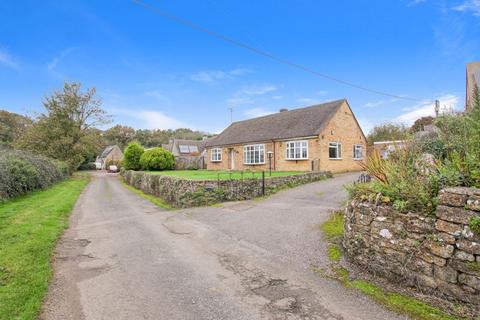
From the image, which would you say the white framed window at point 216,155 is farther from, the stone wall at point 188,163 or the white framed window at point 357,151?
the white framed window at point 357,151

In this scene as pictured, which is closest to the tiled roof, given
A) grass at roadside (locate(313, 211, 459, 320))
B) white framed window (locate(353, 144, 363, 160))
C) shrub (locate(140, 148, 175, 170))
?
white framed window (locate(353, 144, 363, 160))

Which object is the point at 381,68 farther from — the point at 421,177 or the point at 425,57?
the point at 421,177

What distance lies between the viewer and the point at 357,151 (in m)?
23.6

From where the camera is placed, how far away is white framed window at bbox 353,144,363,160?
2328cm

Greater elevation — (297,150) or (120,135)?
(120,135)

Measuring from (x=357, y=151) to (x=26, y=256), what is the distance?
79.0ft

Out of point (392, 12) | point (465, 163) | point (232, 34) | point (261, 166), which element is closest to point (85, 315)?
point (465, 163)

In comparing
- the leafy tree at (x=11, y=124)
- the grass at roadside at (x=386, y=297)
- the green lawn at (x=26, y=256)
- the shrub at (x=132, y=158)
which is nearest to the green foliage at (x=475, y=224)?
the grass at roadside at (x=386, y=297)

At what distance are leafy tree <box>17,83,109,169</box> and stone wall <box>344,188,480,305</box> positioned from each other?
3404cm

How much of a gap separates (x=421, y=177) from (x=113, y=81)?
20.3m

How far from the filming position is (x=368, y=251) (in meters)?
4.25

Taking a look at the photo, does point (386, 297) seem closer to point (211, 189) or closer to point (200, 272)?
point (200, 272)

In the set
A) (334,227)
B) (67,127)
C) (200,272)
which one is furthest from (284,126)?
(67,127)

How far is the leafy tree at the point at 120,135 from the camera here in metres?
76.2
